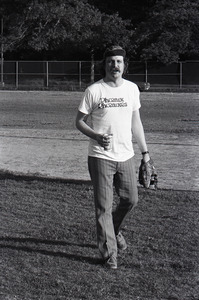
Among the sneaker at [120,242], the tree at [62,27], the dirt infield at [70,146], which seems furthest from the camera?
the tree at [62,27]

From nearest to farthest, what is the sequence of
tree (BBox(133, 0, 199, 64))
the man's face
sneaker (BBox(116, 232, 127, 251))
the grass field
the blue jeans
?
the grass field
the man's face
the blue jeans
sneaker (BBox(116, 232, 127, 251))
tree (BBox(133, 0, 199, 64))

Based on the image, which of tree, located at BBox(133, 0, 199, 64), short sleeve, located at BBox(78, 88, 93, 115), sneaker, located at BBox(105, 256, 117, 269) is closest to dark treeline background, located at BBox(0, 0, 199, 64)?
tree, located at BBox(133, 0, 199, 64)

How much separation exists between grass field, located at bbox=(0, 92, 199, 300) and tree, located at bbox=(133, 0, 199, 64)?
33438 millimetres

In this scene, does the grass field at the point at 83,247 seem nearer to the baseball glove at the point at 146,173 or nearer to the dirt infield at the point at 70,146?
the baseball glove at the point at 146,173

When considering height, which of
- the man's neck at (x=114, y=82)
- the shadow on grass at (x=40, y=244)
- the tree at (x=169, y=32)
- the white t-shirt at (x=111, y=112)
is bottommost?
the shadow on grass at (x=40, y=244)

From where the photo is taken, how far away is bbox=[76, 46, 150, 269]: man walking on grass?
499 centimetres

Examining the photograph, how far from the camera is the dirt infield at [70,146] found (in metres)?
9.59

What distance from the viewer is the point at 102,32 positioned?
4369 cm

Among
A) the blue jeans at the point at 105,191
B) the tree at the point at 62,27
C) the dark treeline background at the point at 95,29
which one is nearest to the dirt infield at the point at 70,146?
the blue jeans at the point at 105,191

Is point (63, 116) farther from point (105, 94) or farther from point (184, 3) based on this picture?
point (184, 3)

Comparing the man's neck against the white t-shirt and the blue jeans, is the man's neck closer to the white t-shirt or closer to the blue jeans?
the white t-shirt

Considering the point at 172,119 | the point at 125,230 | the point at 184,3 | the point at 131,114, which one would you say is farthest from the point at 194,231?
the point at 184,3

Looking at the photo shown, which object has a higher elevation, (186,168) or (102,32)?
(102,32)

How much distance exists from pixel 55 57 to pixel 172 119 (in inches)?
1195
